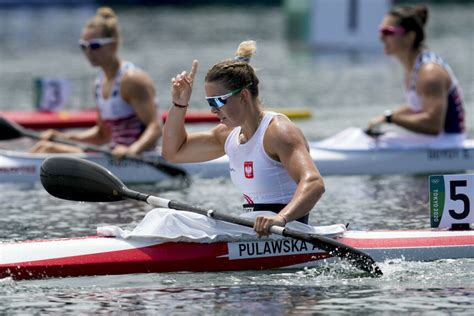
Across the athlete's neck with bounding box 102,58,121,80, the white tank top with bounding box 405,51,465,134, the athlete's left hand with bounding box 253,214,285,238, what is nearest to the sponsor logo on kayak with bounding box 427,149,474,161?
the white tank top with bounding box 405,51,465,134

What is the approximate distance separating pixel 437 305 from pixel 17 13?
4558 centimetres

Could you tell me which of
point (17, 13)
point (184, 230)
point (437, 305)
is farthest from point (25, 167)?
point (17, 13)

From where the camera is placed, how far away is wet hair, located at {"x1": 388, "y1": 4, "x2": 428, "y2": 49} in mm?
14828

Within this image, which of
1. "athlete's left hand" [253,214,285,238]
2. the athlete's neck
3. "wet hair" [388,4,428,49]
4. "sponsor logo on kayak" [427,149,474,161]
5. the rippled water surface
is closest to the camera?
the rippled water surface

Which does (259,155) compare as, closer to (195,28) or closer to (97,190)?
(97,190)

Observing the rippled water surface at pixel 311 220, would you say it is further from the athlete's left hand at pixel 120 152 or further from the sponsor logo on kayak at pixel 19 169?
the athlete's left hand at pixel 120 152

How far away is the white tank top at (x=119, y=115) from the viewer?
14438 mm

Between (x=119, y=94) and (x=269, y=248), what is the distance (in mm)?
5077

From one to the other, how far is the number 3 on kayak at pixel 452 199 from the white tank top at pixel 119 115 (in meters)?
5.04

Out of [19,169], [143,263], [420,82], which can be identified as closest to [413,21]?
[420,82]

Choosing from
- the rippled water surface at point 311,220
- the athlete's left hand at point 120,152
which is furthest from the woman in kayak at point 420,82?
the athlete's left hand at point 120,152

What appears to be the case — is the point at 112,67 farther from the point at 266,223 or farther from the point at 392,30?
the point at 266,223

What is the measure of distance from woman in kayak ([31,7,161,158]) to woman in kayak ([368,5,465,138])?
2306 millimetres

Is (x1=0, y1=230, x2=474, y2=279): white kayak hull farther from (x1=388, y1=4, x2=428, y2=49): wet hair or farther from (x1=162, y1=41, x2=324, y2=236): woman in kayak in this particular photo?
(x1=388, y1=4, x2=428, y2=49): wet hair
